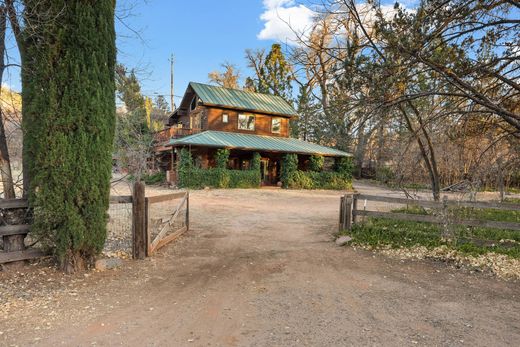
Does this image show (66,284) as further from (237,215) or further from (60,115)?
(237,215)

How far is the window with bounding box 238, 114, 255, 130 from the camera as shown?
2688 centimetres

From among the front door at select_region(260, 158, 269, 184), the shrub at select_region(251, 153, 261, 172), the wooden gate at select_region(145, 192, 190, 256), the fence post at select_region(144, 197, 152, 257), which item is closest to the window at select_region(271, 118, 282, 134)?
the front door at select_region(260, 158, 269, 184)

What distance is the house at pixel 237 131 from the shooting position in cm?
2420

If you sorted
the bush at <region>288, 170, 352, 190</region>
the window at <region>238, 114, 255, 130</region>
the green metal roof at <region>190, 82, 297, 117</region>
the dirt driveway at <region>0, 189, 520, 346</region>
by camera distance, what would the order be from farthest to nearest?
the window at <region>238, 114, 255, 130</region> → the bush at <region>288, 170, 352, 190</region> → the green metal roof at <region>190, 82, 297, 117</region> → the dirt driveway at <region>0, 189, 520, 346</region>

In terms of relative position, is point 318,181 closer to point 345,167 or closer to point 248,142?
point 345,167

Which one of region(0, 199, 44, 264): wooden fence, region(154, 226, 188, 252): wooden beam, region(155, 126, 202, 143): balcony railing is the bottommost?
region(154, 226, 188, 252): wooden beam

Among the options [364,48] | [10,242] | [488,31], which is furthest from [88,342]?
[488,31]

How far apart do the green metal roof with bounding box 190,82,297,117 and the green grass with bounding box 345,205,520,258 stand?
738 inches

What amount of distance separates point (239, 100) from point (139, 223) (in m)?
22.4

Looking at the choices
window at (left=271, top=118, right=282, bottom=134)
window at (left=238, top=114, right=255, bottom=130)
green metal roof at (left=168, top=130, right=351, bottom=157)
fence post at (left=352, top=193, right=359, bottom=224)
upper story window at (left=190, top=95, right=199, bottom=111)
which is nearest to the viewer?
fence post at (left=352, top=193, right=359, bottom=224)

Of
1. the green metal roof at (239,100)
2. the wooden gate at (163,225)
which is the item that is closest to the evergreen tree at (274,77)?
the green metal roof at (239,100)

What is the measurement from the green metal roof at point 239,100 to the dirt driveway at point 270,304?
20.1m

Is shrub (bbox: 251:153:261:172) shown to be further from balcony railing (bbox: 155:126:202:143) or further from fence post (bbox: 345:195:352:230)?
fence post (bbox: 345:195:352:230)

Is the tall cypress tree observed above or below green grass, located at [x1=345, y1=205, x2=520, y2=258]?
above
